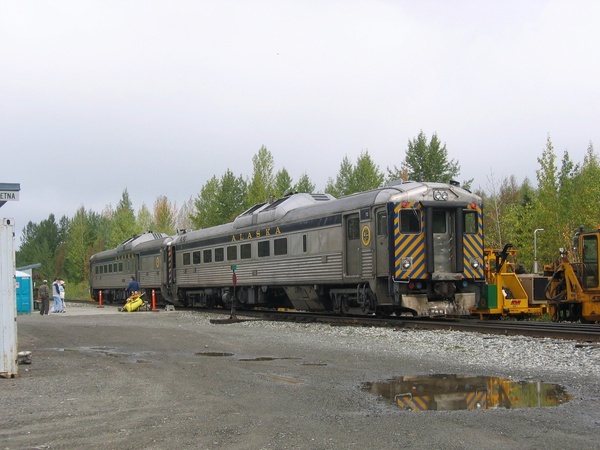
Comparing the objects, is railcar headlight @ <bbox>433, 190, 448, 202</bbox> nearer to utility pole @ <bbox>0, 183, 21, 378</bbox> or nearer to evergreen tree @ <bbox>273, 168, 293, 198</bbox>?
utility pole @ <bbox>0, 183, 21, 378</bbox>

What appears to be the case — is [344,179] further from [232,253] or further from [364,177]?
[232,253]

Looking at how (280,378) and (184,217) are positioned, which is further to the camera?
(184,217)

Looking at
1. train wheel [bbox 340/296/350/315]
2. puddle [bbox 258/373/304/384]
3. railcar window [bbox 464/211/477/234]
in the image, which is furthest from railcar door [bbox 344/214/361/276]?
puddle [bbox 258/373/304/384]

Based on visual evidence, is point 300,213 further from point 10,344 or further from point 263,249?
point 10,344

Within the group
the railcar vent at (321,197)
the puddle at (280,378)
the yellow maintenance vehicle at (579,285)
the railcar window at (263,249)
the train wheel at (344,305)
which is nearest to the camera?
the puddle at (280,378)

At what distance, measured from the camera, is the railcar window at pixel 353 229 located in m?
20.1

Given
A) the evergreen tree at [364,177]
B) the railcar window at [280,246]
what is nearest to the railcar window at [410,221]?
the railcar window at [280,246]

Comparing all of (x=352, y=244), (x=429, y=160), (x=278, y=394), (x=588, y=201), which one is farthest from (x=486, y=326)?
(x=429, y=160)

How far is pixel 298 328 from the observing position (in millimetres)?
19125

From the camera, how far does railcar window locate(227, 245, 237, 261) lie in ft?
91.4

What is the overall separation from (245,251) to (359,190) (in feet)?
104

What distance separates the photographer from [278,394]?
28.2 feet

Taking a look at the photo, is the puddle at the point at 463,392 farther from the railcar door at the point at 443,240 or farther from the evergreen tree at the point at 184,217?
the evergreen tree at the point at 184,217

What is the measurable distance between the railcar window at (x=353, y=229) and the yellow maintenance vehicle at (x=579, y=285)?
566 cm
